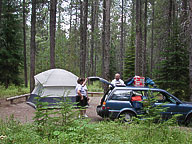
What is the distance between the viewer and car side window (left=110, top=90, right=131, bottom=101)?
7949mm

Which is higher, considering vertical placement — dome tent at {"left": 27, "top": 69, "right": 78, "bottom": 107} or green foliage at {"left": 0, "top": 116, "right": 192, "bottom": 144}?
dome tent at {"left": 27, "top": 69, "right": 78, "bottom": 107}

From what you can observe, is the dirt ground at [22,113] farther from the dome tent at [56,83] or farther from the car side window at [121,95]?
the car side window at [121,95]

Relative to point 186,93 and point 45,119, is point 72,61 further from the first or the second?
point 45,119

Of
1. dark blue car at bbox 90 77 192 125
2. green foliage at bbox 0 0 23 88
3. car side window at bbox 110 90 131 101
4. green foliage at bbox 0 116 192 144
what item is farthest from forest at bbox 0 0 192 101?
green foliage at bbox 0 116 192 144

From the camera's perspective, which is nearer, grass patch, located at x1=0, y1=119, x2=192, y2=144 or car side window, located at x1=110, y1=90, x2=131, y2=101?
grass patch, located at x1=0, y1=119, x2=192, y2=144

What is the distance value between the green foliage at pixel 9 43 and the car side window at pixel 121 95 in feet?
49.9

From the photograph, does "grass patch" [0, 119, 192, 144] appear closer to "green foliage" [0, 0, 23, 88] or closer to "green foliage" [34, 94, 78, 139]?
"green foliage" [34, 94, 78, 139]

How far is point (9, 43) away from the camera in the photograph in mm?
21016

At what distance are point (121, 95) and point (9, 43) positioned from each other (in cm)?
1695

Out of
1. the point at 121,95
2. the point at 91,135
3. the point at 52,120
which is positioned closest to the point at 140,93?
the point at 121,95

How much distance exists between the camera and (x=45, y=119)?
17.4ft

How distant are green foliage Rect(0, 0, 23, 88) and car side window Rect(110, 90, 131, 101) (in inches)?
599

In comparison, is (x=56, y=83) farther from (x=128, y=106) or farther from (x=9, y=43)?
(x=9, y=43)

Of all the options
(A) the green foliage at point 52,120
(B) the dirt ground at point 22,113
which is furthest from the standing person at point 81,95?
(A) the green foliage at point 52,120
